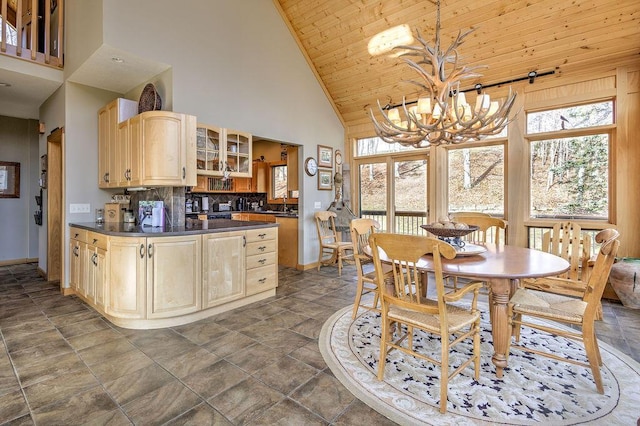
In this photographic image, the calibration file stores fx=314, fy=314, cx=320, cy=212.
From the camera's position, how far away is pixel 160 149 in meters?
3.29

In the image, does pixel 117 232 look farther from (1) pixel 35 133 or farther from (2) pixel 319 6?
(1) pixel 35 133

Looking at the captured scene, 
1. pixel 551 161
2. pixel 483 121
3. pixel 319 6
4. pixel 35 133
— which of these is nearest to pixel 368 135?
pixel 319 6

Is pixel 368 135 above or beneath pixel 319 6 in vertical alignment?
beneath

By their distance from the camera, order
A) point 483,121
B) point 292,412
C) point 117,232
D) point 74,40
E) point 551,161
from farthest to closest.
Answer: point 551,161
point 74,40
point 117,232
point 483,121
point 292,412

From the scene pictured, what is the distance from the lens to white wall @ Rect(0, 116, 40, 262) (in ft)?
18.9

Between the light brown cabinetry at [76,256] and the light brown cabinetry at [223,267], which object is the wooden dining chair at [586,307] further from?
the light brown cabinetry at [76,256]

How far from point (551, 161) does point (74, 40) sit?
20.5 feet

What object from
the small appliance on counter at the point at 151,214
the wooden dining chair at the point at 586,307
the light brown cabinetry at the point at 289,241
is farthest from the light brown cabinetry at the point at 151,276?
the wooden dining chair at the point at 586,307

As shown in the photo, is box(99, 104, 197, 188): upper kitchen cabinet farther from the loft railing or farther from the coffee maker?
the coffee maker

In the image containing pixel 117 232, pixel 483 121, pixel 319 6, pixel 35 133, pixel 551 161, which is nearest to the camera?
pixel 483 121

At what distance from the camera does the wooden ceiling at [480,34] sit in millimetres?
3518

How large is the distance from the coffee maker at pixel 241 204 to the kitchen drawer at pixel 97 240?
3.83m

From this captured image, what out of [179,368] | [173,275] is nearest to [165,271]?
[173,275]

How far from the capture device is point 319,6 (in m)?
4.71
